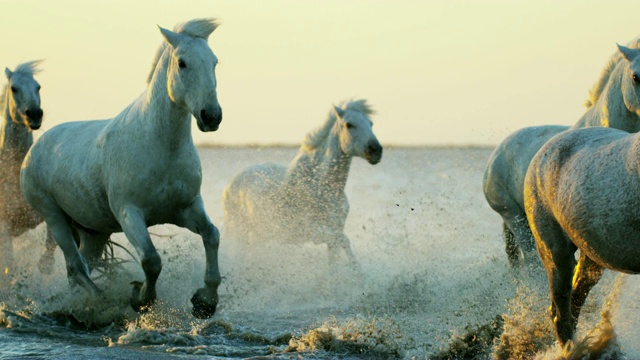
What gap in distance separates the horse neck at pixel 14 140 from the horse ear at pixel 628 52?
6.11 metres

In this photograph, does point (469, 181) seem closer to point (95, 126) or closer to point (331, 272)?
point (331, 272)

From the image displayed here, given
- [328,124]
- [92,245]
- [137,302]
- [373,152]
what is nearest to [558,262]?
[137,302]

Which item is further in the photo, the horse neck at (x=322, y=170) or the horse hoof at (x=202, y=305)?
the horse neck at (x=322, y=170)

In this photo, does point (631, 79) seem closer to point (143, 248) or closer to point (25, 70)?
point (143, 248)

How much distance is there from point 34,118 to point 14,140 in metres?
0.38

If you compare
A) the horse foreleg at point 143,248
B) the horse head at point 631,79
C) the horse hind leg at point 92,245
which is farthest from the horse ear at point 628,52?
the horse hind leg at point 92,245

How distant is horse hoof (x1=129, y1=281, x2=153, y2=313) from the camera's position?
8223 millimetres

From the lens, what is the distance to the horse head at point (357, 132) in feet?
39.4

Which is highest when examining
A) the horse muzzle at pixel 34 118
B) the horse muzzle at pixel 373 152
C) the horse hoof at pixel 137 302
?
the horse muzzle at pixel 34 118

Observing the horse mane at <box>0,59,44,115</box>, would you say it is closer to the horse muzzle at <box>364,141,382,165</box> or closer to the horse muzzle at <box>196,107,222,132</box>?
the horse muzzle at <box>364,141,382,165</box>

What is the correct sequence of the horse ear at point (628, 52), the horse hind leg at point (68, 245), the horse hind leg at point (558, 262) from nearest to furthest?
1. the horse hind leg at point (558, 262)
2. the horse ear at point (628, 52)
3. the horse hind leg at point (68, 245)

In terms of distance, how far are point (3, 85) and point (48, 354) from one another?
16.4ft

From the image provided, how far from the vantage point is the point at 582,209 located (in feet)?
19.0

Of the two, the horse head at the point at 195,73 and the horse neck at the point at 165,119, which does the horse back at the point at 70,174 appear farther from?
the horse head at the point at 195,73
